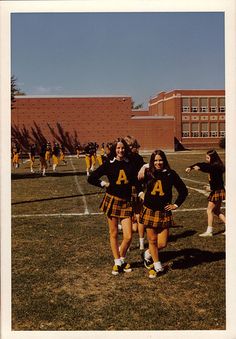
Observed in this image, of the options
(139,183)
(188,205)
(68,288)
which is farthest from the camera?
(188,205)

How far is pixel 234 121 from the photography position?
205 inches

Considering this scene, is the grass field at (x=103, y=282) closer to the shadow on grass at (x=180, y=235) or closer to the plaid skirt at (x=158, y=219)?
the shadow on grass at (x=180, y=235)

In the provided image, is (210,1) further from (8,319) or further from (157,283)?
(8,319)

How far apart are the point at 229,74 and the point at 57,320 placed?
12.7 ft

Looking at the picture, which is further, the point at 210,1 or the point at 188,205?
the point at 188,205

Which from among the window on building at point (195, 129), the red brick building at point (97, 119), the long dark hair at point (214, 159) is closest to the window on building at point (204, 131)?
the window on building at point (195, 129)

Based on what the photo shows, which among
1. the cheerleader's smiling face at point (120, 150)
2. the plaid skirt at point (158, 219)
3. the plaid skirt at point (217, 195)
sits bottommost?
the plaid skirt at point (158, 219)

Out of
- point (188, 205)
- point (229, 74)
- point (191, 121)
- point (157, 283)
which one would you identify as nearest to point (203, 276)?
point (157, 283)

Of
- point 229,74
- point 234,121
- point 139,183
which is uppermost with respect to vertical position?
point 229,74

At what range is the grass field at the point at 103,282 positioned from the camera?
4.03 meters

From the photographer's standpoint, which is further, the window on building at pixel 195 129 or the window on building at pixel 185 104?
the window on building at pixel 185 104

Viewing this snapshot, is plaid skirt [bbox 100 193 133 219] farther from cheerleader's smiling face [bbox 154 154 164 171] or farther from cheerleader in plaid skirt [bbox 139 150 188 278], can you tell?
cheerleader's smiling face [bbox 154 154 164 171]

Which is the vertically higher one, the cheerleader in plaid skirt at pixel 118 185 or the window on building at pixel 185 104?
the window on building at pixel 185 104

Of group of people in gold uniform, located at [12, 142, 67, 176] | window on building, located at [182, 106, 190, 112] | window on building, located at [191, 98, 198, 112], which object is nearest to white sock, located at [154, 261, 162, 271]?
group of people in gold uniform, located at [12, 142, 67, 176]
